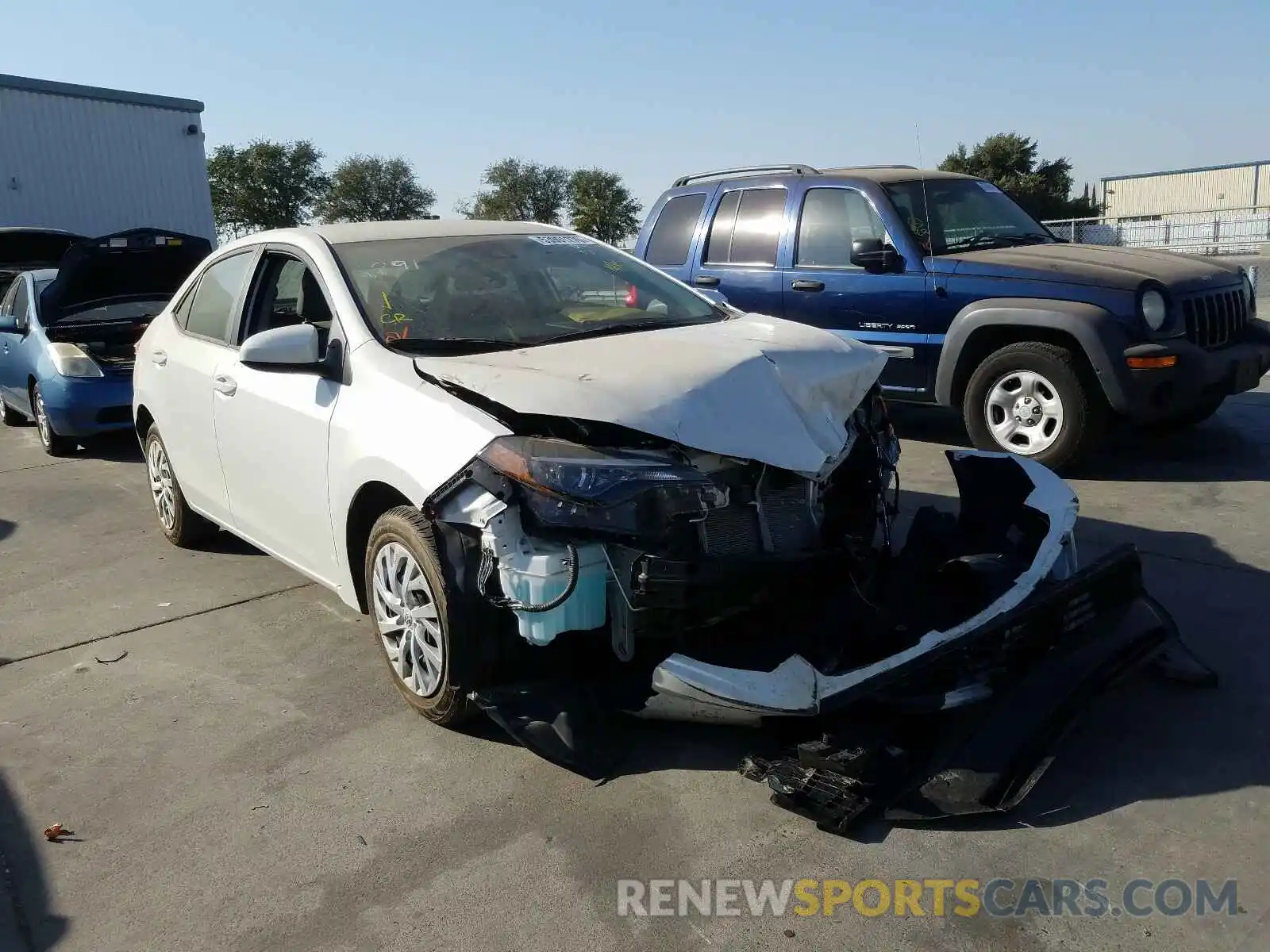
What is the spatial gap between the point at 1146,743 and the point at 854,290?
4.65 metres

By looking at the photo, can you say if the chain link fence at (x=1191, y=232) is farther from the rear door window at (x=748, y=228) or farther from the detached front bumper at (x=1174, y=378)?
the detached front bumper at (x=1174, y=378)

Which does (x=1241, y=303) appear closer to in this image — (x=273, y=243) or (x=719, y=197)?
(x=719, y=197)

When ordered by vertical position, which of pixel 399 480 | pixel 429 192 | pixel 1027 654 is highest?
pixel 429 192

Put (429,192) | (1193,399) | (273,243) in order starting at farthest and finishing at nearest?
1. (429,192)
2. (1193,399)
3. (273,243)

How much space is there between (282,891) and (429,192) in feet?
205

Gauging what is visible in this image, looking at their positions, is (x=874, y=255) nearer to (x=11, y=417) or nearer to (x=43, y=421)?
(x=43, y=421)

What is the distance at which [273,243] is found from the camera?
4805 millimetres

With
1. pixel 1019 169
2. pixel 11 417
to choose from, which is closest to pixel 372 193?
pixel 1019 169

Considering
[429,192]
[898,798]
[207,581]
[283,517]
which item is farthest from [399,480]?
[429,192]

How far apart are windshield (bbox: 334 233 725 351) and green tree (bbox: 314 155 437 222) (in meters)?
55.1

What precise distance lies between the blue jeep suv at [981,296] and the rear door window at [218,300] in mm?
3972

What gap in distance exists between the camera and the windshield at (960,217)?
7324 millimetres

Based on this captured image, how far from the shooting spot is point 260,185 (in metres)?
52.4

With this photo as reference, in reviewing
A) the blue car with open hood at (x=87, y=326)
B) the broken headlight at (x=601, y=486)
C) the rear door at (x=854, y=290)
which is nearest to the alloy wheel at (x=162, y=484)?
the blue car with open hood at (x=87, y=326)
